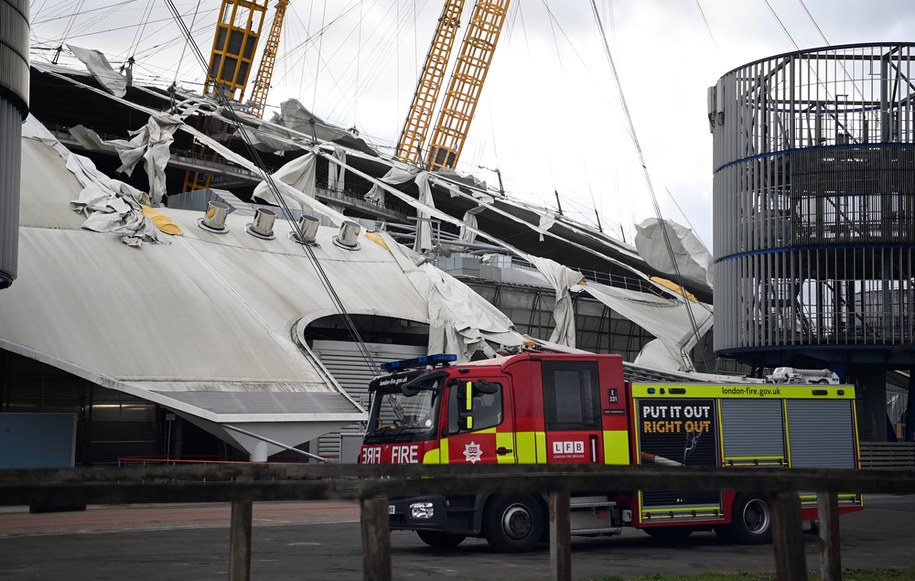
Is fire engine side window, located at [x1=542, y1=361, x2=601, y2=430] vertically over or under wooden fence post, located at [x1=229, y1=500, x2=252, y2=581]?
over

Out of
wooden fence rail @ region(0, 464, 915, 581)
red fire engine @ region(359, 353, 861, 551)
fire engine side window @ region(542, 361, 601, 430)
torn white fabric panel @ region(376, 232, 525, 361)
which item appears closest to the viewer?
wooden fence rail @ region(0, 464, 915, 581)

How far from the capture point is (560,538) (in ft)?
24.5

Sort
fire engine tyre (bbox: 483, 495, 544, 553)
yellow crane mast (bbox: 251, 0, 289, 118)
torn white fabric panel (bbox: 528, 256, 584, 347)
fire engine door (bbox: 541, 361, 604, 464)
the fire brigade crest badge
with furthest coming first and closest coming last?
yellow crane mast (bbox: 251, 0, 289, 118), torn white fabric panel (bbox: 528, 256, 584, 347), fire engine door (bbox: 541, 361, 604, 464), the fire brigade crest badge, fire engine tyre (bbox: 483, 495, 544, 553)

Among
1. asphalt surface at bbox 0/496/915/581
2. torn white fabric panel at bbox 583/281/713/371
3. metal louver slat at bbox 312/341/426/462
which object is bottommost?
asphalt surface at bbox 0/496/915/581

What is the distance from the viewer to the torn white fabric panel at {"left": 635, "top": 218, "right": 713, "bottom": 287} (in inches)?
1842

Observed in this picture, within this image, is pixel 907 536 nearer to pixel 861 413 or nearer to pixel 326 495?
pixel 326 495

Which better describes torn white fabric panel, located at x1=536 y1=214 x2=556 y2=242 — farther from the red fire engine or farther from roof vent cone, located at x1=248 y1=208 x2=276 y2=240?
the red fire engine

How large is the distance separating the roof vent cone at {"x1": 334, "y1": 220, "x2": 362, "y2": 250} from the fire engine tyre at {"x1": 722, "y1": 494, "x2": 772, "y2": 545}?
23558mm

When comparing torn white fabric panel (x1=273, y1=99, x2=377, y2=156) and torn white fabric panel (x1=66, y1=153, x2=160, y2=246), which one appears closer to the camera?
torn white fabric panel (x1=66, y1=153, x2=160, y2=246)

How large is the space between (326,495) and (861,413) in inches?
1329

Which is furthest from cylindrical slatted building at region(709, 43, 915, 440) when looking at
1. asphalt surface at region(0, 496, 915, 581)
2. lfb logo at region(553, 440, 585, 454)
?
lfb logo at region(553, 440, 585, 454)

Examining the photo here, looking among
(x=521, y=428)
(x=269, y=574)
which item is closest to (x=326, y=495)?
(x=269, y=574)

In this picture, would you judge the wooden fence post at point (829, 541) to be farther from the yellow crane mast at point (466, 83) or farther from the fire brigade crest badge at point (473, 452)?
the yellow crane mast at point (466, 83)

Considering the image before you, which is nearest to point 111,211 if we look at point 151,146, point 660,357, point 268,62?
point 151,146
